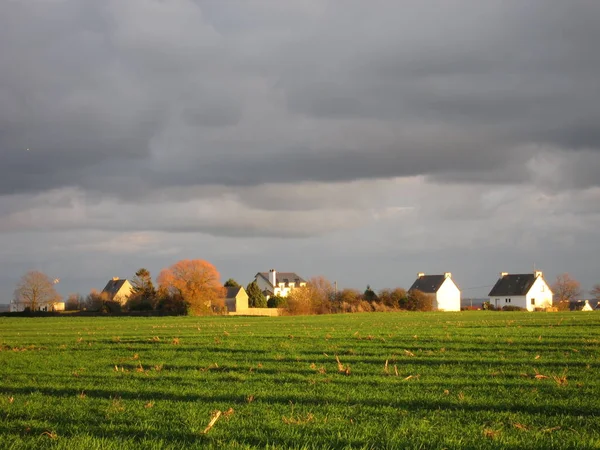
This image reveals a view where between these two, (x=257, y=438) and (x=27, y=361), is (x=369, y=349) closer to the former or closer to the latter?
(x=27, y=361)

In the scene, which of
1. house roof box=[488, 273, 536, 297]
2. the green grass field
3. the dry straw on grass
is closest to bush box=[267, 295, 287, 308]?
house roof box=[488, 273, 536, 297]

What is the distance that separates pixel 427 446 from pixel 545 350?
14.0 m

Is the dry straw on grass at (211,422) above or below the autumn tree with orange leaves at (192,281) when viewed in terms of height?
below

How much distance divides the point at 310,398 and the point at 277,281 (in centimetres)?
15888

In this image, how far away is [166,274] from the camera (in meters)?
92.9

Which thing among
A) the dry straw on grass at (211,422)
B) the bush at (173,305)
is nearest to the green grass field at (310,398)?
the dry straw on grass at (211,422)

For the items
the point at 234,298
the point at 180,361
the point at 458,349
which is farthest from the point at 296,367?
the point at 234,298

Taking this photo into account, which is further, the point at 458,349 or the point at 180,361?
the point at 458,349

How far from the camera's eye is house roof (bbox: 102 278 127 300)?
155 meters

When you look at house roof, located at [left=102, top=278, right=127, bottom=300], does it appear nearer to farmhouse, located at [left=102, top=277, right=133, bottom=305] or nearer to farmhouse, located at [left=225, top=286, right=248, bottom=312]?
farmhouse, located at [left=102, top=277, right=133, bottom=305]

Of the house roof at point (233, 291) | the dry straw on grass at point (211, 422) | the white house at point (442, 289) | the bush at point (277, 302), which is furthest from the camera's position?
the white house at point (442, 289)

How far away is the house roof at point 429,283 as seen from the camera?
138750 millimetres

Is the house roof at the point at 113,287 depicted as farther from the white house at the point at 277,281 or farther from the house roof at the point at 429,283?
the house roof at the point at 429,283

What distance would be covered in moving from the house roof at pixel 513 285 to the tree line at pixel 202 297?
15.4 meters
